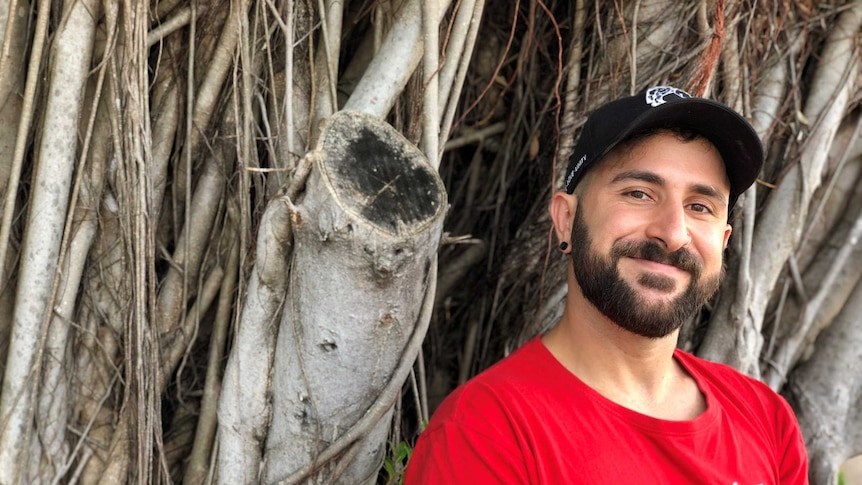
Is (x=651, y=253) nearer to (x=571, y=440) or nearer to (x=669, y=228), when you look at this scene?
(x=669, y=228)

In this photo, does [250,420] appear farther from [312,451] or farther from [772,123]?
[772,123]

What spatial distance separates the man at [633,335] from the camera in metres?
1.51

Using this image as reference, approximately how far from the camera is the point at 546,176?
254 cm

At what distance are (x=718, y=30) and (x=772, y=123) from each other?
0.45 metres

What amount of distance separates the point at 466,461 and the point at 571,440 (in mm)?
226

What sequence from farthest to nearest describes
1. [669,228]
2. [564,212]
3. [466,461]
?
[564,212], [669,228], [466,461]

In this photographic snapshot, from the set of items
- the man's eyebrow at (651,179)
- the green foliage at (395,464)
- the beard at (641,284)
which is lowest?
the green foliage at (395,464)

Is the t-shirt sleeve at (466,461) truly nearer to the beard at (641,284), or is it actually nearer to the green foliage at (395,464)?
the beard at (641,284)

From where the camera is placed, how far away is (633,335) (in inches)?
65.7

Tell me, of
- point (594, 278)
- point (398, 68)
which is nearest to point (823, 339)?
point (594, 278)

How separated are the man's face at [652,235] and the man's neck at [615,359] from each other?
5cm

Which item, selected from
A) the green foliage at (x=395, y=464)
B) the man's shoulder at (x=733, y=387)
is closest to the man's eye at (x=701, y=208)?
the man's shoulder at (x=733, y=387)

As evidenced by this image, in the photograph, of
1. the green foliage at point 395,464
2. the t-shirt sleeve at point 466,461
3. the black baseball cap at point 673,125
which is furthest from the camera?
the green foliage at point 395,464

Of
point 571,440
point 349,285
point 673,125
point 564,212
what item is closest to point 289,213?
point 349,285
